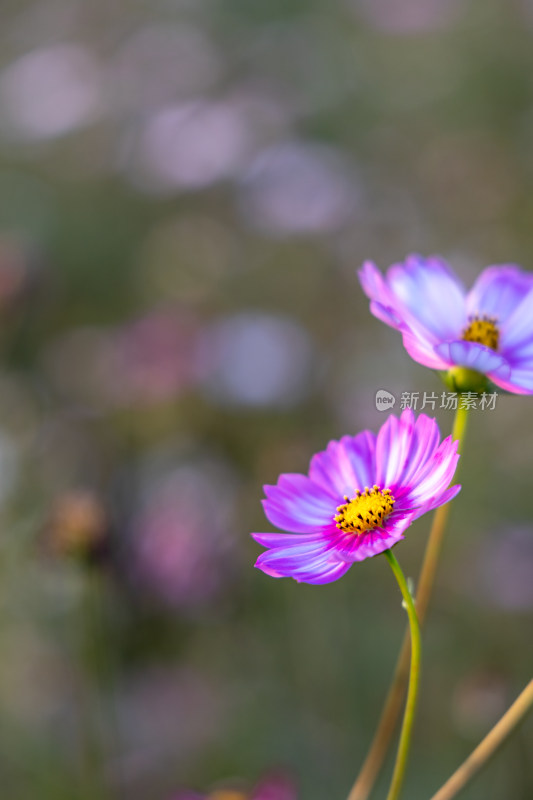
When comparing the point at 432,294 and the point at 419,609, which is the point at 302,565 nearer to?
the point at 419,609

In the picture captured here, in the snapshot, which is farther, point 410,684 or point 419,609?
point 419,609

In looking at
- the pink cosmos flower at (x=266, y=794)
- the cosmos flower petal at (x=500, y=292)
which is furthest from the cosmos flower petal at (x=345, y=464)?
the pink cosmos flower at (x=266, y=794)

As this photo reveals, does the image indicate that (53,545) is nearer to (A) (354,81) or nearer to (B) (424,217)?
(B) (424,217)

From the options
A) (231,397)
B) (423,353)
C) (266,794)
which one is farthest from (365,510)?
(231,397)

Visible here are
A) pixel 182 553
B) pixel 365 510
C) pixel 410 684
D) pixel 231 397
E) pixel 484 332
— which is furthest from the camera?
pixel 231 397

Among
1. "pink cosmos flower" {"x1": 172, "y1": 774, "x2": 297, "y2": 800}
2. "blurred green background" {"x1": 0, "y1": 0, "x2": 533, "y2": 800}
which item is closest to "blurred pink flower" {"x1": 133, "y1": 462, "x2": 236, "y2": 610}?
"blurred green background" {"x1": 0, "y1": 0, "x2": 533, "y2": 800}

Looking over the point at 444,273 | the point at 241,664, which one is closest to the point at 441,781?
the point at 241,664
